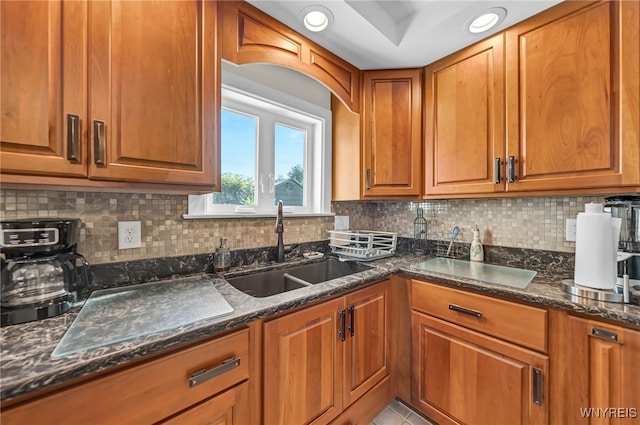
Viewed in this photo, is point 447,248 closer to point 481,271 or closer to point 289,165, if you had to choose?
point 481,271

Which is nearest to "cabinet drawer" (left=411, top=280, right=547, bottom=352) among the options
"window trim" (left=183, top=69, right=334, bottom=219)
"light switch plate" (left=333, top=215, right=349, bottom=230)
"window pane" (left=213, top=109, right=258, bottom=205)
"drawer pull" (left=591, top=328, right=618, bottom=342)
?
"drawer pull" (left=591, top=328, right=618, bottom=342)

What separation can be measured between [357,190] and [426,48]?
952mm

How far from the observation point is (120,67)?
0.85 m

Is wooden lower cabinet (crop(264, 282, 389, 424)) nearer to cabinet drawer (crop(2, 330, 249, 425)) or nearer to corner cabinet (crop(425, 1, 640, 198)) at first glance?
cabinet drawer (crop(2, 330, 249, 425))

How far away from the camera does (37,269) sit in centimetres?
81

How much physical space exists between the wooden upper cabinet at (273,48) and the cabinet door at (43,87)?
1.77 feet

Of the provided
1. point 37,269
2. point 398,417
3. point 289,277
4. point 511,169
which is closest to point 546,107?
point 511,169

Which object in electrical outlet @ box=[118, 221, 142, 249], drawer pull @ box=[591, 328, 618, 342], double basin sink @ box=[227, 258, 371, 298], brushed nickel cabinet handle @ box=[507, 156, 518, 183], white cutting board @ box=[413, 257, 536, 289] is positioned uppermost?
brushed nickel cabinet handle @ box=[507, 156, 518, 183]

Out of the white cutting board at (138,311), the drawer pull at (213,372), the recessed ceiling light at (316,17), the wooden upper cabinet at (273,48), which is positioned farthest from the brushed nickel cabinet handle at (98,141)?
the recessed ceiling light at (316,17)

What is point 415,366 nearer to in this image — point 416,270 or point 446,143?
point 416,270

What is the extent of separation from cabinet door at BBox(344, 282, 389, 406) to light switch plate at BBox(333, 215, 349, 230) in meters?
0.67

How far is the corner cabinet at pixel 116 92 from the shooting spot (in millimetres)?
716

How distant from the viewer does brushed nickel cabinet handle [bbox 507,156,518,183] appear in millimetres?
1328

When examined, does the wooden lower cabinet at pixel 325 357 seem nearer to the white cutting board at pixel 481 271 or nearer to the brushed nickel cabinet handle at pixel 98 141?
the white cutting board at pixel 481 271
